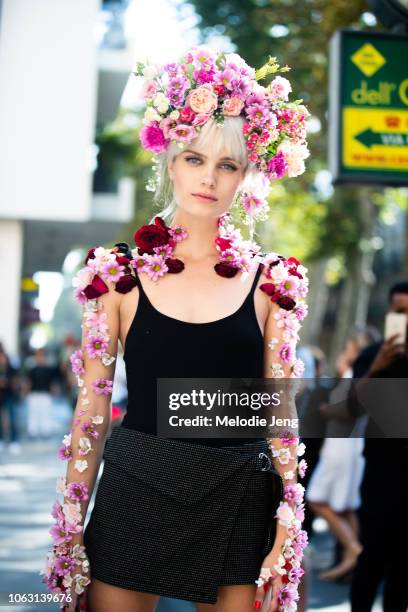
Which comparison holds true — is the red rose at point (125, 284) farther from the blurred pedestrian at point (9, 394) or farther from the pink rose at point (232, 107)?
the blurred pedestrian at point (9, 394)

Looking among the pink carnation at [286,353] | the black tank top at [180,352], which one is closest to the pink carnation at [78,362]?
the black tank top at [180,352]

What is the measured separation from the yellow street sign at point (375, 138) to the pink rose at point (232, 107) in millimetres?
3053

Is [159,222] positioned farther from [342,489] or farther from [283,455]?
[342,489]

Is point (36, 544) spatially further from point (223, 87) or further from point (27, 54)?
point (27, 54)

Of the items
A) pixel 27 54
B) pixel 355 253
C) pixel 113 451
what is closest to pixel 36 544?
pixel 113 451

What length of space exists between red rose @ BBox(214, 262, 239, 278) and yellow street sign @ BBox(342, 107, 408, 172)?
3.09 meters

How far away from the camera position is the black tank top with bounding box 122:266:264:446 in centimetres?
283

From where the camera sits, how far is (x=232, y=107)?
2945mm

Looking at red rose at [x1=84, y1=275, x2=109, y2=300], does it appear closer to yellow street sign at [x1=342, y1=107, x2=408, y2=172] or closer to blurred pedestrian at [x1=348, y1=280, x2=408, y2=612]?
blurred pedestrian at [x1=348, y1=280, x2=408, y2=612]

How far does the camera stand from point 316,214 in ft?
86.3

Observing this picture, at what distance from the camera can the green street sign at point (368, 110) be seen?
584 cm

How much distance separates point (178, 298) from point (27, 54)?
55.2 ft

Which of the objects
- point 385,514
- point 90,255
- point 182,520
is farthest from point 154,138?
point 385,514

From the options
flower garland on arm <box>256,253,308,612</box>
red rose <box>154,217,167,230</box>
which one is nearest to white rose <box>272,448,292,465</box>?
flower garland on arm <box>256,253,308,612</box>
